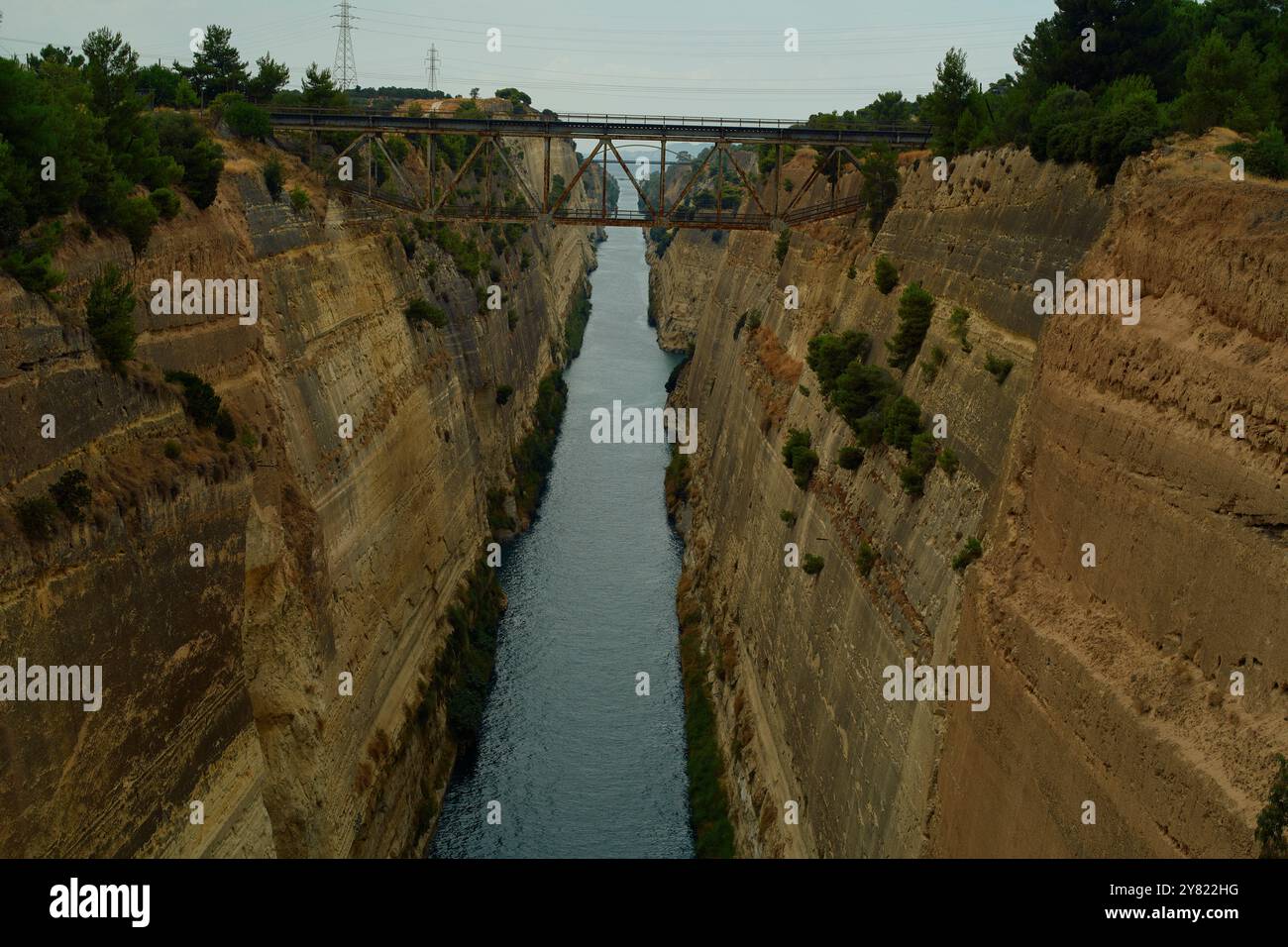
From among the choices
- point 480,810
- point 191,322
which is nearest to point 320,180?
point 191,322

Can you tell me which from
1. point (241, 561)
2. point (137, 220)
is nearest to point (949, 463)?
point (241, 561)

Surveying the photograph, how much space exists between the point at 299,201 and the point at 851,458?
14763mm

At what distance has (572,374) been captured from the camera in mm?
76500

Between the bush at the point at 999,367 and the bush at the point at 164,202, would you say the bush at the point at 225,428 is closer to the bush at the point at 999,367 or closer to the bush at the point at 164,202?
the bush at the point at 164,202

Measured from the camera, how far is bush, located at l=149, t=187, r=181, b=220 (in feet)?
74.9

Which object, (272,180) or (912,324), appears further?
(272,180)

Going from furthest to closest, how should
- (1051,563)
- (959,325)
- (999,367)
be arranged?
(959,325)
(999,367)
(1051,563)

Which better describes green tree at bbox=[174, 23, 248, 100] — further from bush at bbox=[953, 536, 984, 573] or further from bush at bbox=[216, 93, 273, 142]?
bush at bbox=[953, 536, 984, 573]

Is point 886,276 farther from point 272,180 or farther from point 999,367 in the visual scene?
point 272,180

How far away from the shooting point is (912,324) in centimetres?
2586

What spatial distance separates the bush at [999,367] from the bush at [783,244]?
77.1 ft

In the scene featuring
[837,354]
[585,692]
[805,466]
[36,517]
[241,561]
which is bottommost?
[585,692]

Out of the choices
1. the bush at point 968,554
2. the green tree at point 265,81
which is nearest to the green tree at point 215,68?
the green tree at point 265,81

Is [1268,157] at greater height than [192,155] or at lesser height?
lesser
